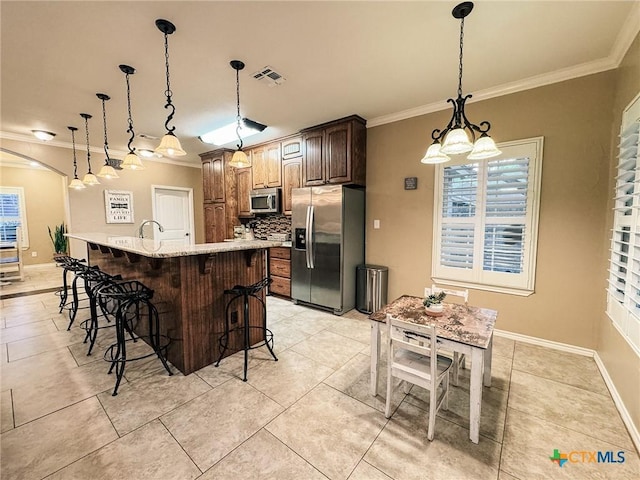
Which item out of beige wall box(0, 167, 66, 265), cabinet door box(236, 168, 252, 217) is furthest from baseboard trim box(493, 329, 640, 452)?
beige wall box(0, 167, 66, 265)

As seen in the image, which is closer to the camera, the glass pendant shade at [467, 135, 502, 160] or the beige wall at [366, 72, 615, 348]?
the glass pendant shade at [467, 135, 502, 160]

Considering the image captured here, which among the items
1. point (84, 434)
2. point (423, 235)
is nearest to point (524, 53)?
point (423, 235)

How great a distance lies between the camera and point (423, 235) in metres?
3.50

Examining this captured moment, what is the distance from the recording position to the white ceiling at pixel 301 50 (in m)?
1.83

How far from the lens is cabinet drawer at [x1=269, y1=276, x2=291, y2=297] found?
14.5 ft

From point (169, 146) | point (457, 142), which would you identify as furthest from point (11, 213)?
point (457, 142)

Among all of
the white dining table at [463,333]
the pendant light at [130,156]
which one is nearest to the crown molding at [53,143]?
the pendant light at [130,156]

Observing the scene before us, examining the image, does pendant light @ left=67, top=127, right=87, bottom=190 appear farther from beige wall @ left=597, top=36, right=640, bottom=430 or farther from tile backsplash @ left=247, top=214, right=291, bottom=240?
beige wall @ left=597, top=36, right=640, bottom=430

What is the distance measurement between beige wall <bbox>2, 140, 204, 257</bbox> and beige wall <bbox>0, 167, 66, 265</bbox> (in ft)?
9.52

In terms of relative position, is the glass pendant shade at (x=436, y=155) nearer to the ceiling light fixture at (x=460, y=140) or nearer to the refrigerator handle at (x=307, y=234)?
the ceiling light fixture at (x=460, y=140)

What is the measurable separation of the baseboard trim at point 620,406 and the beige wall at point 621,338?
0.12 feet

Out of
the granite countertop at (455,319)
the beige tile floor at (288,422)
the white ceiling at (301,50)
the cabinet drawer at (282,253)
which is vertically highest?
the white ceiling at (301,50)

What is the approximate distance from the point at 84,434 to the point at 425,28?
3.62m

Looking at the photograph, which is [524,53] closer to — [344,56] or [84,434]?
[344,56]
